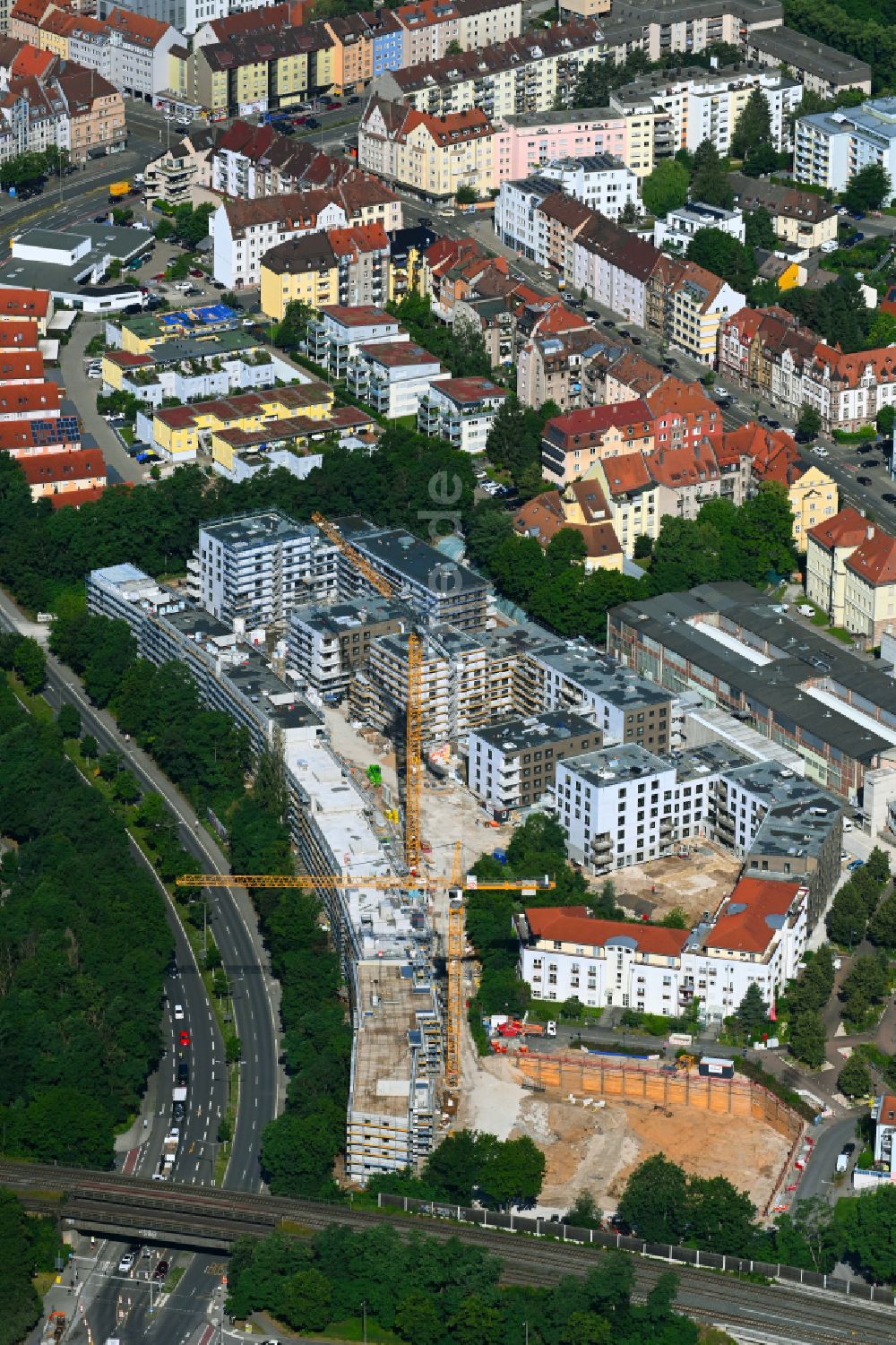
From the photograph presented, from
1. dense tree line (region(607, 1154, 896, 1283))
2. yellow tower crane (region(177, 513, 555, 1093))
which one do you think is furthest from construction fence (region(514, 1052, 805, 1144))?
dense tree line (region(607, 1154, 896, 1283))

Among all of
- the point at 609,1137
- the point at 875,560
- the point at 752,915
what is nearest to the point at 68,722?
the point at 752,915

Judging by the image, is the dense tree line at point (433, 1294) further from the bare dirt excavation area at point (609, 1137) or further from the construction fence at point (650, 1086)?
the construction fence at point (650, 1086)

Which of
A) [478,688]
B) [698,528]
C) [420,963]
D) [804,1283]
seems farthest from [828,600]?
[804,1283]

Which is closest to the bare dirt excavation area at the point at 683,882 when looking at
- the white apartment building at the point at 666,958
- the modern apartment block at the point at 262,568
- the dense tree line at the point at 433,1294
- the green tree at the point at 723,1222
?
the white apartment building at the point at 666,958

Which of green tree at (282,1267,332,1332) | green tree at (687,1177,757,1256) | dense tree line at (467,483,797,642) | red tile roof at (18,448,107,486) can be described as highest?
red tile roof at (18,448,107,486)

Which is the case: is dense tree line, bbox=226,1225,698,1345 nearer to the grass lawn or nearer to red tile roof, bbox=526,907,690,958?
the grass lawn
